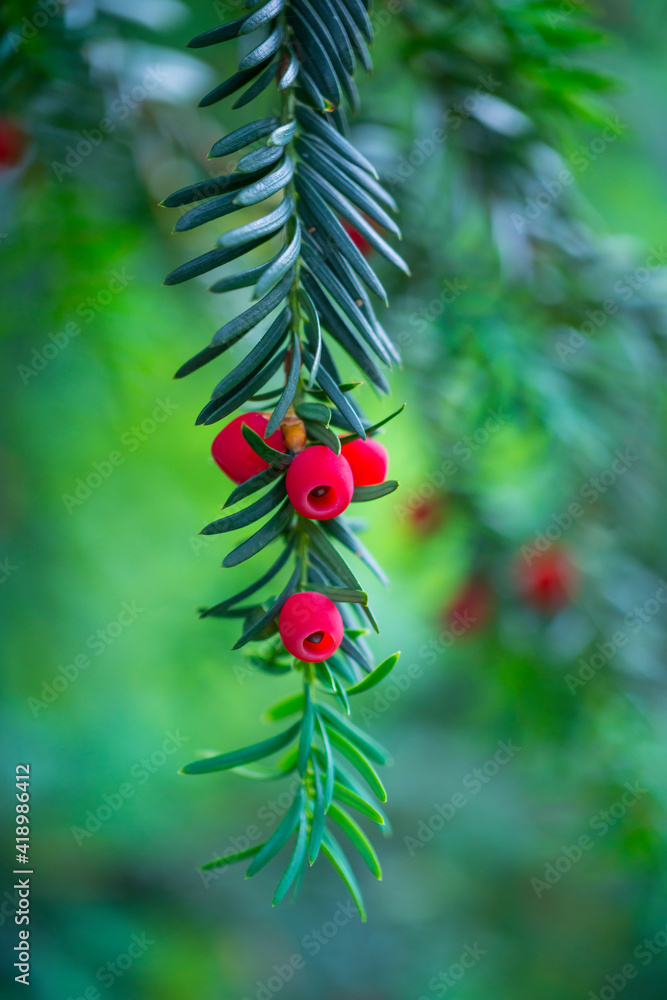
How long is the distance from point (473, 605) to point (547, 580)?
13cm

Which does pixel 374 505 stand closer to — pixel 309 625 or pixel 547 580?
pixel 547 580

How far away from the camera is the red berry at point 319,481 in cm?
40

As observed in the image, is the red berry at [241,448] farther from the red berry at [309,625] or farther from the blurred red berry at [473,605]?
the blurred red berry at [473,605]

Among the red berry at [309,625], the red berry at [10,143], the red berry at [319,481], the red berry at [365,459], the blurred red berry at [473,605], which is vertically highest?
the red berry at [10,143]

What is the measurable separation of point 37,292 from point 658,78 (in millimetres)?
2724

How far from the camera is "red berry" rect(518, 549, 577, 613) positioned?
116 centimetres

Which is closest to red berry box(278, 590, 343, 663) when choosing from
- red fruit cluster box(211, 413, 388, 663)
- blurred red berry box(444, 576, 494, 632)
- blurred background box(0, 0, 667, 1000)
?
red fruit cluster box(211, 413, 388, 663)

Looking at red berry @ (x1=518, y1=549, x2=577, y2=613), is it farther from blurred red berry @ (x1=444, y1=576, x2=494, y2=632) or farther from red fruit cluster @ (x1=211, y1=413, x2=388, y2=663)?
red fruit cluster @ (x1=211, y1=413, x2=388, y2=663)

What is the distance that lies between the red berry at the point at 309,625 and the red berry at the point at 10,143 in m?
0.98

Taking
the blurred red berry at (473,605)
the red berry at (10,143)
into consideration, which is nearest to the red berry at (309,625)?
the blurred red berry at (473,605)

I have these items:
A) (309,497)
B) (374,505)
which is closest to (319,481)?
(309,497)

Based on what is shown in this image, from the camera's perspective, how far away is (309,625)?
40cm

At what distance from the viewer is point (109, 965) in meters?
1.72

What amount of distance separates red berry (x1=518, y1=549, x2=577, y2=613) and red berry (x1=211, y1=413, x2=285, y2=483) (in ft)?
2.73
